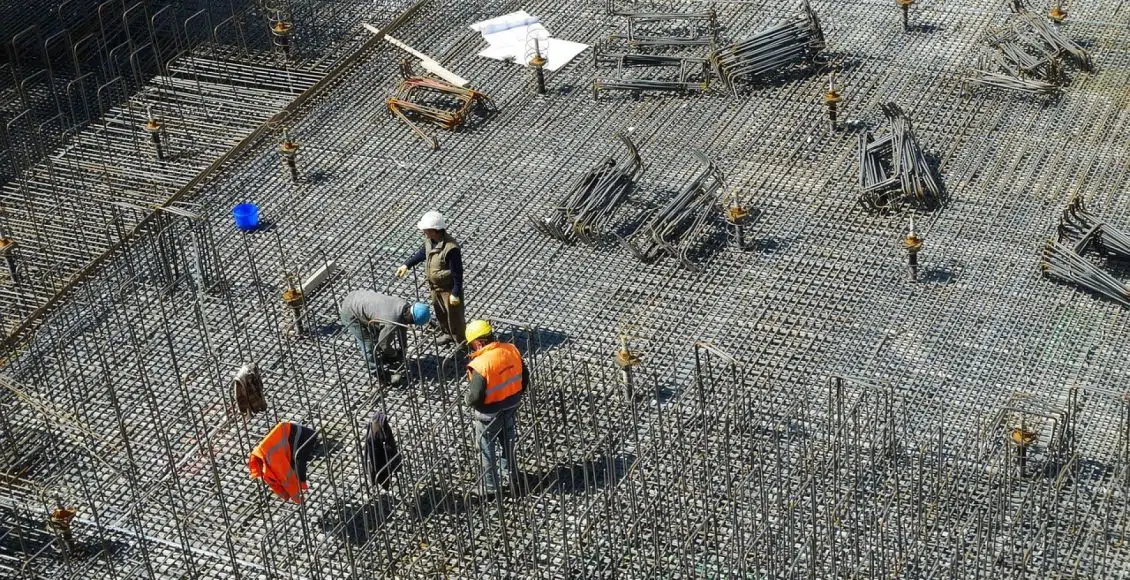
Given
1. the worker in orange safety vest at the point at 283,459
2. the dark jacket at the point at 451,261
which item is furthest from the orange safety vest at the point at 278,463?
the dark jacket at the point at 451,261

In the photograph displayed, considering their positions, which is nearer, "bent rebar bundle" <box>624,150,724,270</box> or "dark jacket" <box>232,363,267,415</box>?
"dark jacket" <box>232,363,267,415</box>

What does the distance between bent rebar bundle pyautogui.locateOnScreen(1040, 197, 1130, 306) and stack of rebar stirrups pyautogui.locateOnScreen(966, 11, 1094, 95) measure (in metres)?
3.16

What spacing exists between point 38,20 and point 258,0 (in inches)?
122

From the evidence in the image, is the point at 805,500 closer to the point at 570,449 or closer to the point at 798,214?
the point at 570,449

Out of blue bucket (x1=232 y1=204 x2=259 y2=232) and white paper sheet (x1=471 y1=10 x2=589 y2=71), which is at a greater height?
white paper sheet (x1=471 y1=10 x2=589 y2=71)

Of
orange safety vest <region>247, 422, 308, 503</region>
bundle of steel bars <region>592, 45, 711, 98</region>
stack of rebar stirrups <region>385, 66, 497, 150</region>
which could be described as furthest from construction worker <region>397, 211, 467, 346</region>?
bundle of steel bars <region>592, 45, 711, 98</region>

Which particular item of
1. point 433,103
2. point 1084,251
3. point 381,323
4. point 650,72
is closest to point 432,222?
point 381,323

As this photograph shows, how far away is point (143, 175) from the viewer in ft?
71.5

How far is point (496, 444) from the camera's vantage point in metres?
16.3

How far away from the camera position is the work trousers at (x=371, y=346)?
58.0 feet

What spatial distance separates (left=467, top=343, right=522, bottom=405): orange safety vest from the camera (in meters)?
15.8

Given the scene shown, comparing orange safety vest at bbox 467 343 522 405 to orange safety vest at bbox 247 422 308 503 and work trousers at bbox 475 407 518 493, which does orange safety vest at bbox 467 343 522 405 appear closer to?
work trousers at bbox 475 407 518 493

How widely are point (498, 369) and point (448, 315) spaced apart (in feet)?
7.57

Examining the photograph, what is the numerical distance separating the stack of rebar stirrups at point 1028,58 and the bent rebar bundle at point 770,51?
2.01 m
